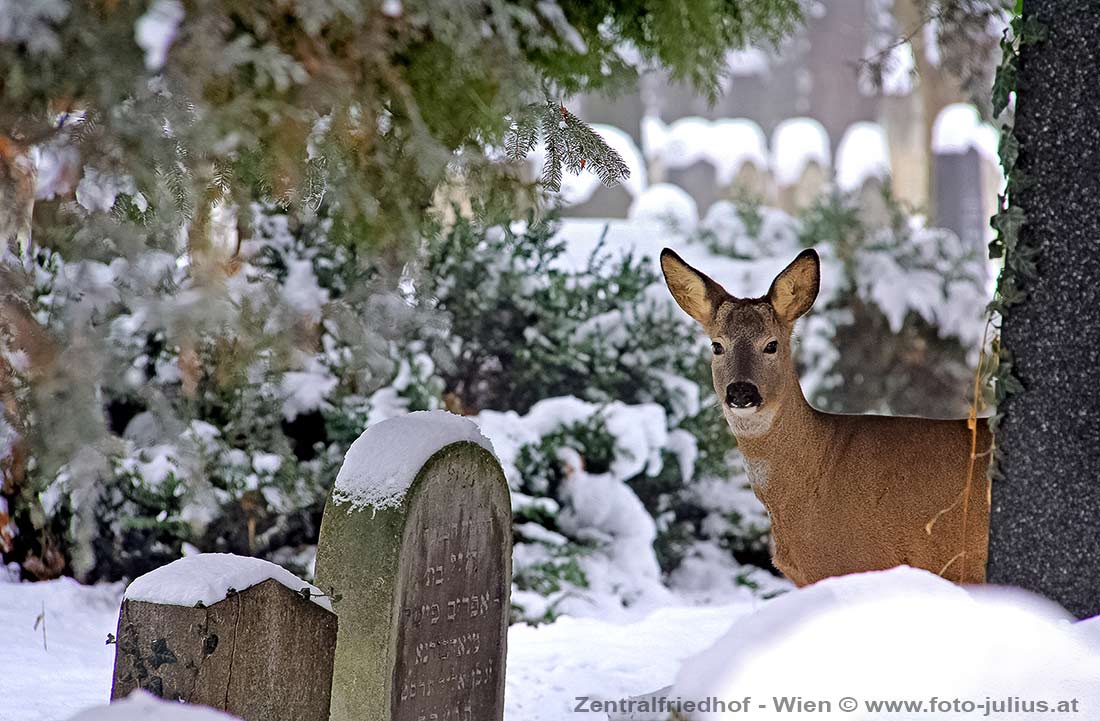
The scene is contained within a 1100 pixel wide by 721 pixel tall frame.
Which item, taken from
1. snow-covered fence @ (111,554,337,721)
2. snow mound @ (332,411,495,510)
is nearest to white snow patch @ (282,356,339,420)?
snow mound @ (332,411,495,510)

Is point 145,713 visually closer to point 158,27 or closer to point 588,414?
point 158,27

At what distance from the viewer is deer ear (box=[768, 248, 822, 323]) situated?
452 cm

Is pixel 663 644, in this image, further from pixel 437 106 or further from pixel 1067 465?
pixel 437 106

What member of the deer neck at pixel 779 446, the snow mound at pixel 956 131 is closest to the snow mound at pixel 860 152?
the snow mound at pixel 956 131

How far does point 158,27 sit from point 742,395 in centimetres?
247

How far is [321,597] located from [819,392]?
7644 millimetres

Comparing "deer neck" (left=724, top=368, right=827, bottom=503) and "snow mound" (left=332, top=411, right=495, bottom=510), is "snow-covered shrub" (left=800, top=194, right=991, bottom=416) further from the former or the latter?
"snow mound" (left=332, top=411, right=495, bottom=510)

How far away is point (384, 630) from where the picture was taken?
3783 mm

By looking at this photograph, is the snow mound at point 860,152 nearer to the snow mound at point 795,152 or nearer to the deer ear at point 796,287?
the snow mound at point 795,152

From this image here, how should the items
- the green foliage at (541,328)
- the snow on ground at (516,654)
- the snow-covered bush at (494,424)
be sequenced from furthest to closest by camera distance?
1. the green foliage at (541,328)
2. the snow-covered bush at (494,424)
3. the snow on ground at (516,654)

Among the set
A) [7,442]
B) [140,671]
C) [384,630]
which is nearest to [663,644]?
[384,630]

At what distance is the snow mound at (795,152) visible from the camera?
3388cm

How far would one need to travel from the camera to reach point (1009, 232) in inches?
152

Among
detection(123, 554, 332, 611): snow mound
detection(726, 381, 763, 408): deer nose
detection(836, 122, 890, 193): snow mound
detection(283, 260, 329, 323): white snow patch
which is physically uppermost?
detection(836, 122, 890, 193): snow mound
